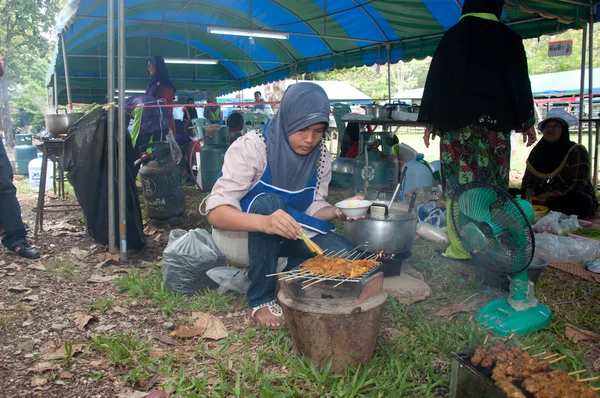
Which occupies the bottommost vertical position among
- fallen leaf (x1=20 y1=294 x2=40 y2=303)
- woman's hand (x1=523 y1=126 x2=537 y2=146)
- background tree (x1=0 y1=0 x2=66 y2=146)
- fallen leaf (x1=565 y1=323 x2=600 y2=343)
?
fallen leaf (x1=565 y1=323 x2=600 y2=343)

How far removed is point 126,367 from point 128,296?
104cm

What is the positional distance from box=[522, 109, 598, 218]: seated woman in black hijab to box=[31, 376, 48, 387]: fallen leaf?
18.6 ft

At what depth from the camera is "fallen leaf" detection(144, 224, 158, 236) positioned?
204 inches

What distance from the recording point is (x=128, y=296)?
10.8 feet

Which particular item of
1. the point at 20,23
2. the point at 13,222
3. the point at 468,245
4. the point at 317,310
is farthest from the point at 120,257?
the point at 20,23

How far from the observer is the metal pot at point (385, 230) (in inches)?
132

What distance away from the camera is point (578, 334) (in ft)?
8.78

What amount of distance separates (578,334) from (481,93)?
1922mm

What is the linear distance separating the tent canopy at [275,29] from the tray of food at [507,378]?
526 centimetres

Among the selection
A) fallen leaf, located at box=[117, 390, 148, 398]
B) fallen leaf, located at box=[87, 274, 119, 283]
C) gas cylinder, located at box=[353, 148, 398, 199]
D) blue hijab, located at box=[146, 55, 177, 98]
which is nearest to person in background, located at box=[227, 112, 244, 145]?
blue hijab, located at box=[146, 55, 177, 98]

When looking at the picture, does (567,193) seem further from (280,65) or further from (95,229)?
(280,65)

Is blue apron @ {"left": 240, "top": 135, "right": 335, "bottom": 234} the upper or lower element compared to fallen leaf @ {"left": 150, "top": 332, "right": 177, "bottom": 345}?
upper

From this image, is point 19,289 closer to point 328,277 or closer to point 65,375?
point 65,375

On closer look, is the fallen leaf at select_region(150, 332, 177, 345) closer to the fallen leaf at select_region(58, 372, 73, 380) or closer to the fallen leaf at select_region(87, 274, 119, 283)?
the fallen leaf at select_region(58, 372, 73, 380)
